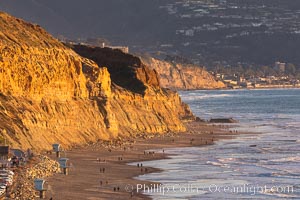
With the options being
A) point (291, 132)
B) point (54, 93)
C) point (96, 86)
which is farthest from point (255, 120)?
point (54, 93)

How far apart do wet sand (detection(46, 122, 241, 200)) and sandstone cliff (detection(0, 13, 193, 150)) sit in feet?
7.09

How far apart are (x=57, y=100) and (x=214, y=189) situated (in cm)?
2689

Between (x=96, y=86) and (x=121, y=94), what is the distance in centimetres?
966

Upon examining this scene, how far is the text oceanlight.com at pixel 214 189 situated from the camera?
55.6 metres

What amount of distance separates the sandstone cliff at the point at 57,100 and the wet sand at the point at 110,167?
2161mm

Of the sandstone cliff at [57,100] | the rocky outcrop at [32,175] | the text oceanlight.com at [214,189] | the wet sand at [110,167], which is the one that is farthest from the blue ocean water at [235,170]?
the sandstone cliff at [57,100]

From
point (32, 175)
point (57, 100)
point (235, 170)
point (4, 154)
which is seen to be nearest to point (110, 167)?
point (235, 170)

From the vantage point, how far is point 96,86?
300 ft

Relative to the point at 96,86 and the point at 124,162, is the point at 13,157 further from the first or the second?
the point at 96,86

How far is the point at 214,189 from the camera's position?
56750 mm

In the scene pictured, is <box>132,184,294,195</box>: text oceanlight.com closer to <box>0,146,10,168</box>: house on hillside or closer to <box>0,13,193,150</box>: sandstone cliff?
<box>0,146,10,168</box>: house on hillside

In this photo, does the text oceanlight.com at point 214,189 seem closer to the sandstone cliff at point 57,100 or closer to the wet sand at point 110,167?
the wet sand at point 110,167

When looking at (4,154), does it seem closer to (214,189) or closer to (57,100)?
(214,189)

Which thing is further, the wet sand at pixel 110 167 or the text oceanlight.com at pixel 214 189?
the text oceanlight.com at pixel 214 189
